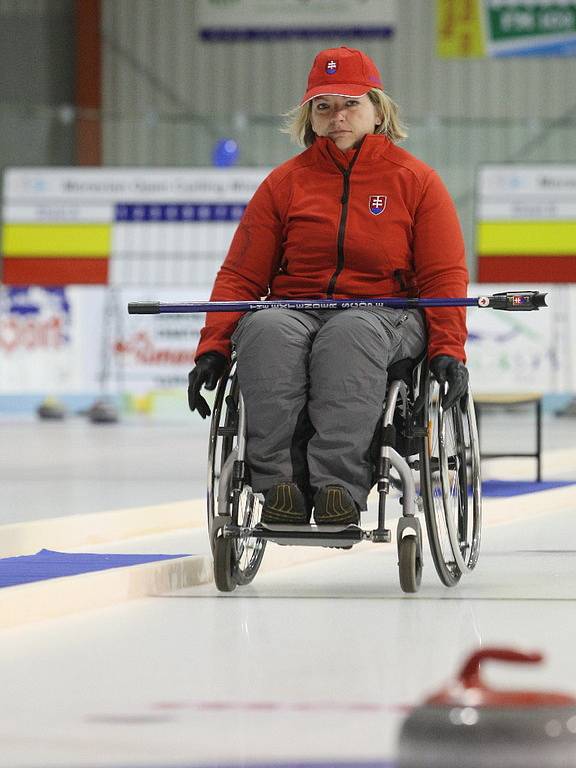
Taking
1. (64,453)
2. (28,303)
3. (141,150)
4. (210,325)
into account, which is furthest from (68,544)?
(28,303)

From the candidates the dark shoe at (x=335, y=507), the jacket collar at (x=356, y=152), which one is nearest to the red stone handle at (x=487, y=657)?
the dark shoe at (x=335, y=507)

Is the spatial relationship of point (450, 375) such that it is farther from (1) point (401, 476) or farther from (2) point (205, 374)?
(2) point (205, 374)

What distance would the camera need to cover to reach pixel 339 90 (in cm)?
319

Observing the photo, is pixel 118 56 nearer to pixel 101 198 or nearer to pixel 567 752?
pixel 101 198

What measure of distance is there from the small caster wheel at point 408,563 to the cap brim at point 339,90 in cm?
91

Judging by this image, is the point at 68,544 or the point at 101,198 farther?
the point at 101,198

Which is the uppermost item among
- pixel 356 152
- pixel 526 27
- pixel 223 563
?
pixel 526 27

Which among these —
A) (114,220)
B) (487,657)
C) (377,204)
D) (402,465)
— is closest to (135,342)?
(114,220)

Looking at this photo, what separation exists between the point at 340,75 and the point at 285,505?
915mm

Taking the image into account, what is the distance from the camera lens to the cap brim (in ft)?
10.5

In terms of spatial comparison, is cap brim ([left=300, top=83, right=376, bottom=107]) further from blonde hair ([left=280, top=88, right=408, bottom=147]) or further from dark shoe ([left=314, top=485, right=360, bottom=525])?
dark shoe ([left=314, top=485, right=360, bottom=525])

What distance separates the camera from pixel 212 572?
3.30 meters

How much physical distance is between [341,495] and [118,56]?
14.7 m

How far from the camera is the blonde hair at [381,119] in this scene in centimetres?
328
